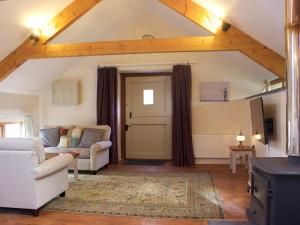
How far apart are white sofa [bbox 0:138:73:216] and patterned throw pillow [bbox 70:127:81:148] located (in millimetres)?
2181

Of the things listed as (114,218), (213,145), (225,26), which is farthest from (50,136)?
(225,26)

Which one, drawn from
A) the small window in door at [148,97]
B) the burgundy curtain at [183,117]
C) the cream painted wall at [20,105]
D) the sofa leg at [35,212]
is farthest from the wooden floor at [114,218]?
the small window in door at [148,97]

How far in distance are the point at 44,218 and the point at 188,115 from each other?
363 centimetres

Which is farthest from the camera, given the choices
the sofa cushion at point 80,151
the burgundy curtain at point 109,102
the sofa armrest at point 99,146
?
the burgundy curtain at point 109,102

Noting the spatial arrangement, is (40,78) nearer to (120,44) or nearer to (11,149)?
(120,44)

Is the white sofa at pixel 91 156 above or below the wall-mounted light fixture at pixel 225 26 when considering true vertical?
below

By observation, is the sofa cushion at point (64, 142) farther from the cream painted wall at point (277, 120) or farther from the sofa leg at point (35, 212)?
the cream painted wall at point (277, 120)

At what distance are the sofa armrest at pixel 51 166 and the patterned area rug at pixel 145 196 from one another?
0.47 m

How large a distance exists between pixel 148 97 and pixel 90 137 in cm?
185

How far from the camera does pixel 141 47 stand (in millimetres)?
4266

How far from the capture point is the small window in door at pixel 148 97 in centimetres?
659

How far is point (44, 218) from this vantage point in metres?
3.06

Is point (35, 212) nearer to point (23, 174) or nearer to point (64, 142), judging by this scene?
Answer: point (23, 174)

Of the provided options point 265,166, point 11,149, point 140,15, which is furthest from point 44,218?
point 140,15
